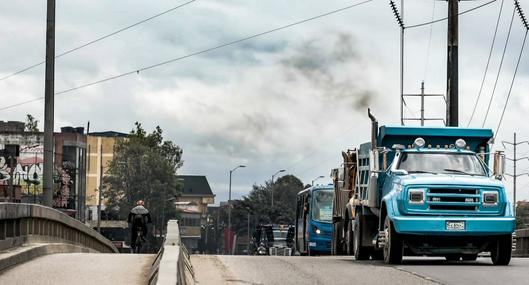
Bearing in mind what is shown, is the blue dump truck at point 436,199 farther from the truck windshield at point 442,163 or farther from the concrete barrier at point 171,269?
the concrete barrier at point 171,269

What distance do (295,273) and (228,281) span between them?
182cm

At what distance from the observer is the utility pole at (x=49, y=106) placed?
25.5 meters

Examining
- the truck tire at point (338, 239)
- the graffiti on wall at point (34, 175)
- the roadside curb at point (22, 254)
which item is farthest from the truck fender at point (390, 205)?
the graffiti on wall at point (34, 175)

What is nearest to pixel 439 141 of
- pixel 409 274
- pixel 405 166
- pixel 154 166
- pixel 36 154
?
pixel 405 166

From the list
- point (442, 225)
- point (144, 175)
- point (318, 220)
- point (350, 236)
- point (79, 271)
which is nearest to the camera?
point (79, 271)

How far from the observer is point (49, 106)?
85.9 feet

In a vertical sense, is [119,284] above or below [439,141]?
below

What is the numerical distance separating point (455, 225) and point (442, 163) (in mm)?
1568

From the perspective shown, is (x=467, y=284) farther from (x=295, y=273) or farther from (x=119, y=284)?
(x=119, y=284)

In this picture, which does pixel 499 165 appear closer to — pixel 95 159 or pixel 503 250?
pixel 503 250

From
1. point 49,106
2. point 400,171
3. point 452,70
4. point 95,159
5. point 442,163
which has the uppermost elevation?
point 452,70

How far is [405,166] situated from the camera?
67.4ft

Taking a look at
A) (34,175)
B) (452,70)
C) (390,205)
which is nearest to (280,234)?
(452,70)

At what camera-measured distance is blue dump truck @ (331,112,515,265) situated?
19.4 meters
